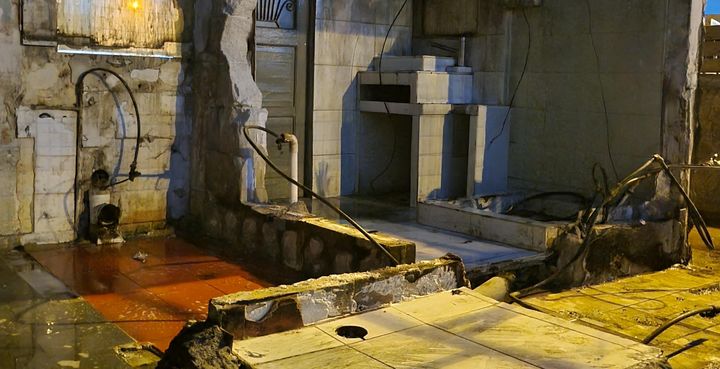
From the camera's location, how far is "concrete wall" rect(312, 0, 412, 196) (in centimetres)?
918

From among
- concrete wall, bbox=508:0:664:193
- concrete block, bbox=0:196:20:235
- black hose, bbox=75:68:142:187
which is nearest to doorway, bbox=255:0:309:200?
black hose, bbox=75:68:142:187

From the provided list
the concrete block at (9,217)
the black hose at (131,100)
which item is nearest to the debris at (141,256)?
the black hose at (131,100)

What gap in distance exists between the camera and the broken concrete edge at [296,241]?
17.8ft

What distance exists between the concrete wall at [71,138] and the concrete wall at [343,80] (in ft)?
6.63

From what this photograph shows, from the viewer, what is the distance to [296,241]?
6.23 meters

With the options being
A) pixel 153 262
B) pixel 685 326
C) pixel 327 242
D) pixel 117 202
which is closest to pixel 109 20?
pixel 117 202

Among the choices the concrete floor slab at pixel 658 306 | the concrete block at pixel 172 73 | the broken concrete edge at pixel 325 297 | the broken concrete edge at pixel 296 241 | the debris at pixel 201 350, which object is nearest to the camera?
the debris at pixel 201 350

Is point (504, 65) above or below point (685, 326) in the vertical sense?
above

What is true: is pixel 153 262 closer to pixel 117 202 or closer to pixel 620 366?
pixel 117 202

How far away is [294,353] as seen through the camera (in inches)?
146

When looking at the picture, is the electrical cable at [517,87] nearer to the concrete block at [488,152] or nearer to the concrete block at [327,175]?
→ the concrete block at [488,152]

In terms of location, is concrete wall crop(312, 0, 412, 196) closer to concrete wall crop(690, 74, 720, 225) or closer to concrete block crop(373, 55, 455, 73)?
concrete block crop(373, 55, 455, 73)

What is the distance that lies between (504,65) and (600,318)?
4.27 m

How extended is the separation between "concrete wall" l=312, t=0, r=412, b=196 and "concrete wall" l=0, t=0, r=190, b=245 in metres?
2.02
